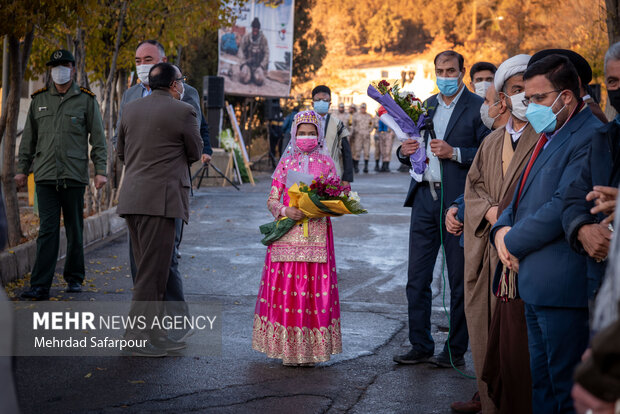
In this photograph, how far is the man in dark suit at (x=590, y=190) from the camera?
11.6 feet

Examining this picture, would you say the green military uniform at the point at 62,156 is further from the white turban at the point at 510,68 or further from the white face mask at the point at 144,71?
the white turban at the point at 510,68

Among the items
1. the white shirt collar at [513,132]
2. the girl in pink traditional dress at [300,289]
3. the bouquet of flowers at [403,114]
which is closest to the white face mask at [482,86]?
the bouquet of flowers at [403,114]

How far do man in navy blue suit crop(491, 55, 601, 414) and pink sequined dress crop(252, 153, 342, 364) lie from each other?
2347 mm

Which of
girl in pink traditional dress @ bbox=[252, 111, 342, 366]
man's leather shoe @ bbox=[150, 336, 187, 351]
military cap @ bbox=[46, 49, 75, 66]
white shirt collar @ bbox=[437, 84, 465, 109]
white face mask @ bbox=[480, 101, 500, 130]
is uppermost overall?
military cap @ bbox=[46, 49, 75, 66]

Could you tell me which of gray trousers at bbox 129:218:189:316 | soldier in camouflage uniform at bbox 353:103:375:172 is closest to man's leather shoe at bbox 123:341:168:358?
gray trousers at bbox 129:218:189:316

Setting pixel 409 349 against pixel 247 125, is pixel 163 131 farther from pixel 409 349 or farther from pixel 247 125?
pixel 247 125

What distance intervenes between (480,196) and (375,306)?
351 centimetres

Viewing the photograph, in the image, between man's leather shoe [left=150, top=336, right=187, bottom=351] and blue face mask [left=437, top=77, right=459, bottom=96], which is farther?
man's leather shoe [left=150, top=336, right=187, bottom=351]

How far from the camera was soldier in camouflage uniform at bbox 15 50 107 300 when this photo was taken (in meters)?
8.31

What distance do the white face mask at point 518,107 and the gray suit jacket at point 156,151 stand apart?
2521mm

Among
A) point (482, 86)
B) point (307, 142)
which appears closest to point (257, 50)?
point (482, 86)

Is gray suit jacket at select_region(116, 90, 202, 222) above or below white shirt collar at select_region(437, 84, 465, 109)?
below

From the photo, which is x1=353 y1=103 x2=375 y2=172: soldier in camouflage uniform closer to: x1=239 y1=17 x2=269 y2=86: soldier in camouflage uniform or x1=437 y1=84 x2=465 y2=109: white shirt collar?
x1=239 y1=17 x2=269 y2=86: soldier in camouflage uniform

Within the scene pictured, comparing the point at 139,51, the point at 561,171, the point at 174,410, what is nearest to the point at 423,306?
the point at 174,410
